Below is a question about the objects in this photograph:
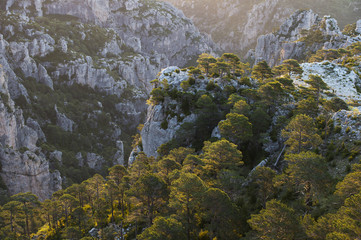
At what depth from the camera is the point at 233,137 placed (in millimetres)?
44969

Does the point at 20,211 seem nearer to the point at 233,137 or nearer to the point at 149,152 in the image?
the point at 149,152

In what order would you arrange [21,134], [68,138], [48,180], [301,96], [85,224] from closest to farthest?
[85,224] → [301,96] → [48,180] → [21,134] → [68,138]

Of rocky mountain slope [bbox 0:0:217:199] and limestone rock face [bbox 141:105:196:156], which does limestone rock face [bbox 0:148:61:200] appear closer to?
rocky mountain slope [bbox 0:0:217:199]

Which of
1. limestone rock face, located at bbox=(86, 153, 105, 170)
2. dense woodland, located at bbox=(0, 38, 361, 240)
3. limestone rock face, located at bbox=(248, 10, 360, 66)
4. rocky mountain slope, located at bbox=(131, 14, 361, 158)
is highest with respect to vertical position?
limestone rock face, located at bbox=(248, 10, 360, 66)

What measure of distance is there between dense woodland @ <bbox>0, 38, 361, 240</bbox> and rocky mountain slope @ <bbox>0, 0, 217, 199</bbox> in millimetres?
53868

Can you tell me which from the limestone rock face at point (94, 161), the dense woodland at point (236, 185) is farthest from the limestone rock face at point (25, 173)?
the dense woodland at point (236, 185)

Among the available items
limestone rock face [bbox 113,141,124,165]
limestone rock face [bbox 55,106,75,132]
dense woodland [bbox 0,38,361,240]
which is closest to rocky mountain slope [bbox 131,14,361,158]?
dense woodland [bbox 0,38,361,240]

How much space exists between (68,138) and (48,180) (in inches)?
1315

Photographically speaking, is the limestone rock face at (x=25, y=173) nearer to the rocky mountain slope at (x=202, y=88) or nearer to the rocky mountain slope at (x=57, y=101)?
the rocky mountain slope at (x=57, y=101)

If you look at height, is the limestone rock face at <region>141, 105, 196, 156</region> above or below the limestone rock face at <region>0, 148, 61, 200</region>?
above

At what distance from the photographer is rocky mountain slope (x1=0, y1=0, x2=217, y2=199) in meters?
104

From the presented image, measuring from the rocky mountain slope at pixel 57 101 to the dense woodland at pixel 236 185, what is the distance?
53.9 meters

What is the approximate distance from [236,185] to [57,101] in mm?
140492

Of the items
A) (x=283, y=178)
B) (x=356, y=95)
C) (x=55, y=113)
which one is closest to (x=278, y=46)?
(x=356, y=95)
